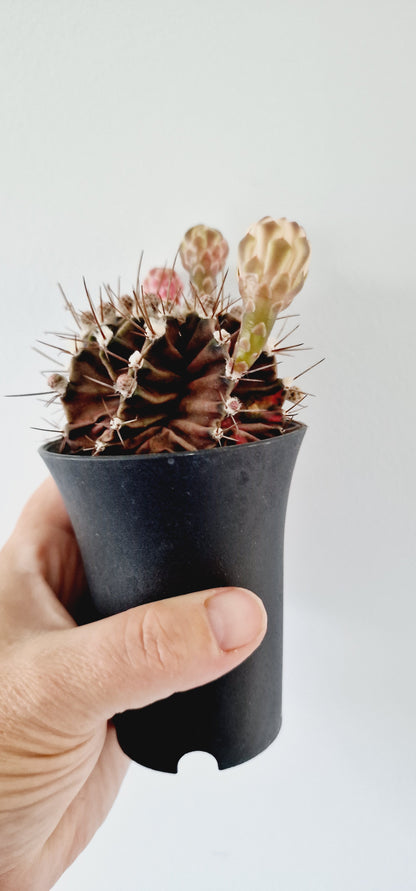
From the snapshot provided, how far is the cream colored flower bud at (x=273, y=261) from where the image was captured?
40 cm

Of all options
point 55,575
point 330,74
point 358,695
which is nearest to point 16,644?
point 55,575

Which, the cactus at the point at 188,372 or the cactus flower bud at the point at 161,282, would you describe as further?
the cactus flower bud at the point at 161,282

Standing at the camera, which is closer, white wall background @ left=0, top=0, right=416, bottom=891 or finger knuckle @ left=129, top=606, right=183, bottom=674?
finger knuckle @ left=129, top=606, right=183, bottom=674

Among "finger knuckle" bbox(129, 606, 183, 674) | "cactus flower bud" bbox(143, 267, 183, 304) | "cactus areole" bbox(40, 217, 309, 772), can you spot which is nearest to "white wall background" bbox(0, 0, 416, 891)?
"cactus flower bud" bbox(143, 267, 183, 304)

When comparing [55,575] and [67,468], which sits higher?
[67,468]

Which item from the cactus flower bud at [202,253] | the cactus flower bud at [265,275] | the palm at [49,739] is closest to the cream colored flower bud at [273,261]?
the cactus flower bud at [265,275]

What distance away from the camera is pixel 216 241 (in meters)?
0.53

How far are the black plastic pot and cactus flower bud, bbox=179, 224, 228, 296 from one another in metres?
0.17

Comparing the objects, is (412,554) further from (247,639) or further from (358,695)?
(247,639)

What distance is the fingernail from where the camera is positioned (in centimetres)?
38

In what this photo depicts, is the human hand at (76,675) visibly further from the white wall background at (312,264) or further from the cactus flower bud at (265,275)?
the white wall background at (312,264)

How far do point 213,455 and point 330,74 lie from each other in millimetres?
413

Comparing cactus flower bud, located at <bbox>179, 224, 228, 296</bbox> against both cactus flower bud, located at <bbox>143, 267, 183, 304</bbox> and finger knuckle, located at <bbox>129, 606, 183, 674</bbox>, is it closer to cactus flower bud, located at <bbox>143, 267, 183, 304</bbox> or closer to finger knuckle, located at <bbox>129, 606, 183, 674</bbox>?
cactus flower bud, located at <bbox>143, 267, 183, 304</bbox>

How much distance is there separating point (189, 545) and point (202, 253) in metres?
0.26
